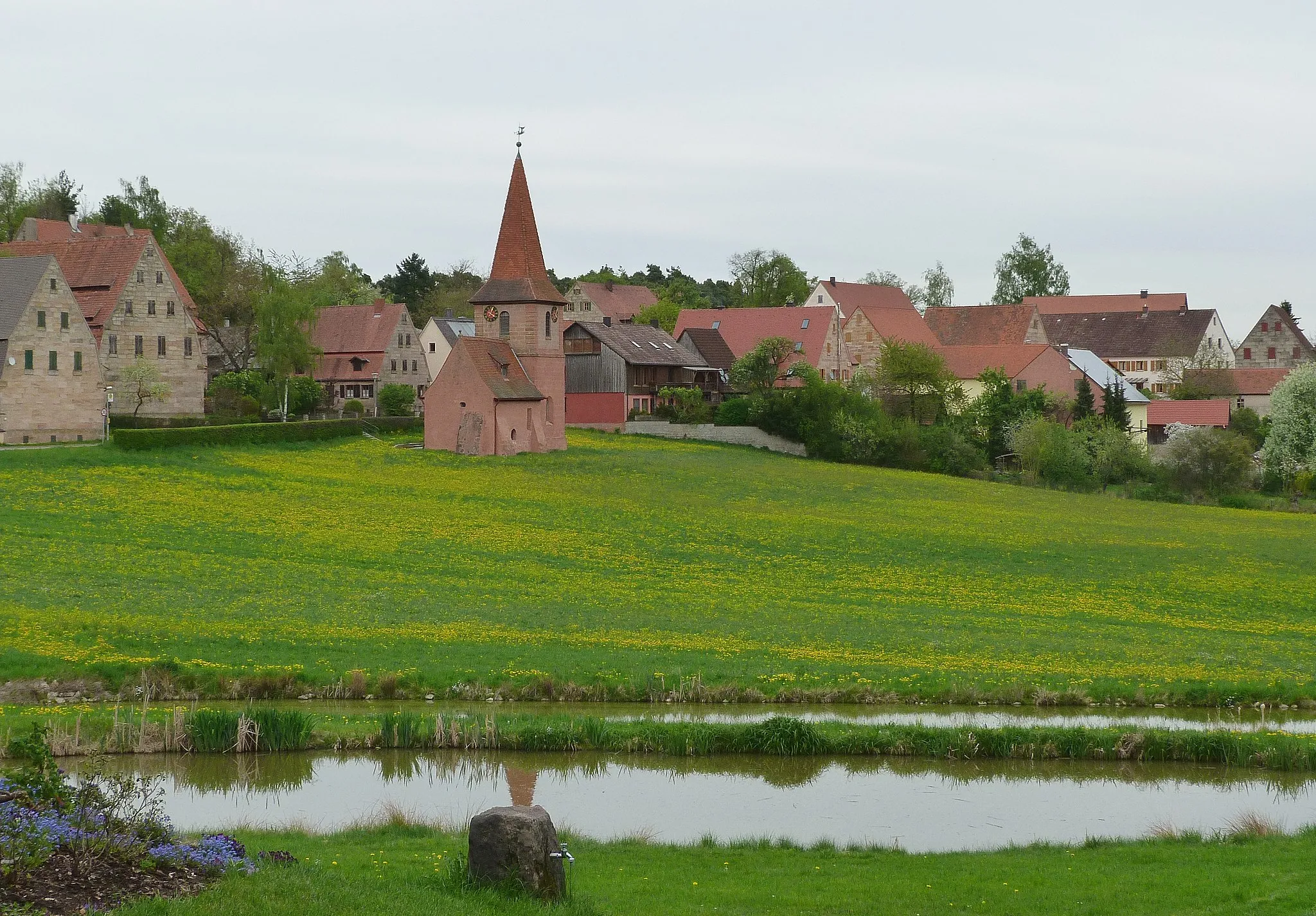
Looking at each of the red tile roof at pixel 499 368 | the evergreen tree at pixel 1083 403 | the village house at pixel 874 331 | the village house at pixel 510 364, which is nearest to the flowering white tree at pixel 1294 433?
the evergreen tree at pixel 1083 403

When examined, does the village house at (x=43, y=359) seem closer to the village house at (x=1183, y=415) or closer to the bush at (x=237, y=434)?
the bush at (x=237, y=434)

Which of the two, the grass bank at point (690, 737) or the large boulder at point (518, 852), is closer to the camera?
the large boulder at point (518, 852)

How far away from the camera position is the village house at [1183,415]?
100688mm

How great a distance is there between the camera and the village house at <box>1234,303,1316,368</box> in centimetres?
13838

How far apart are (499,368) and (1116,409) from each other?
45.0m

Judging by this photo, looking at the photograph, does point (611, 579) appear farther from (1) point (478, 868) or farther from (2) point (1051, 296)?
(2) point (1051, 296)

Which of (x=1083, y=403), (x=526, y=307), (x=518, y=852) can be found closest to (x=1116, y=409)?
(x=1083, y=403)

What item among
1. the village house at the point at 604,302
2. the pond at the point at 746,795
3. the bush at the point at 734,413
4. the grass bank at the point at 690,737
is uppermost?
the village house at the point at 604,302

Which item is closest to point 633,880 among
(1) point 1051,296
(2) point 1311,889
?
(2) point 1311,889

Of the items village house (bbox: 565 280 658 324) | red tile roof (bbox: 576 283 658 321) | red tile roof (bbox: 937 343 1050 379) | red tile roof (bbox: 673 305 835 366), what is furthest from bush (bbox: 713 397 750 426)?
red tile roof (bbox: 576 283 658 321)

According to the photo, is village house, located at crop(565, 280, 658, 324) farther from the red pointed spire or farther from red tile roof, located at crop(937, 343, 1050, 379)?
the red pointed spire

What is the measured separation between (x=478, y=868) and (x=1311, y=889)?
8458mm

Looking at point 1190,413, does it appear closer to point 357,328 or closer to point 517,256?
point 517,256

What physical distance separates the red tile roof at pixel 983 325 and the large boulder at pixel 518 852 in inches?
4853
